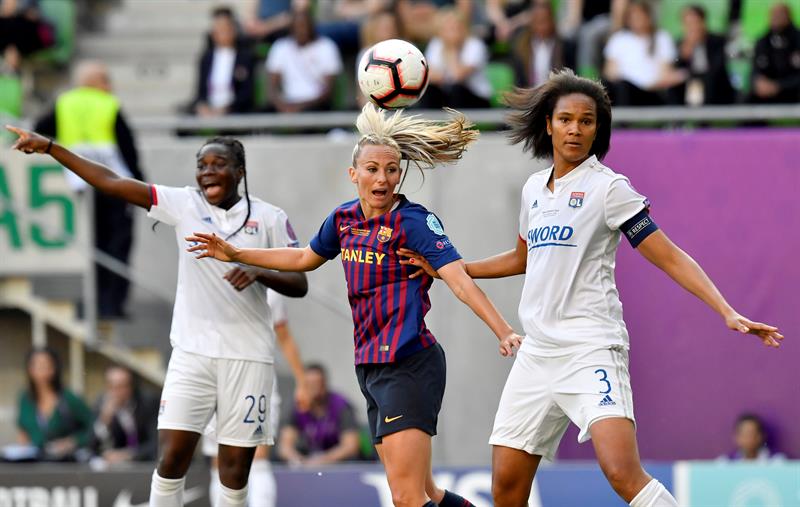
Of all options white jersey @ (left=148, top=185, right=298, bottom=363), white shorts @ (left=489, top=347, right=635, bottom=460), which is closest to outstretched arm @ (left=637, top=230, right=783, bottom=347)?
white shorts @ (left=489, top=347, right=635, bottom=460)

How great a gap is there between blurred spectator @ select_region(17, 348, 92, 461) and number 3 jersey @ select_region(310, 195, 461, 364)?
6377mm

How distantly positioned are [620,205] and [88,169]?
278 cm

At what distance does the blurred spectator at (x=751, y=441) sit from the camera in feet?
37.5

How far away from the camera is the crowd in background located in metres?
12.6

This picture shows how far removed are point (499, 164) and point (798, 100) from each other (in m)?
2.76

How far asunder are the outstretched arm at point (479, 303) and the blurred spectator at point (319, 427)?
527 centimetres

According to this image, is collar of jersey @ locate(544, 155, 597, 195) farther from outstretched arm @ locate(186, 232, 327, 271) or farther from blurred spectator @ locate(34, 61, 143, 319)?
blurred spectator @ locate(34, 61, 143, 319)

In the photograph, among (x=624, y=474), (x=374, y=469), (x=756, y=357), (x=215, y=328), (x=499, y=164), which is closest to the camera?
(x=624, y=474)

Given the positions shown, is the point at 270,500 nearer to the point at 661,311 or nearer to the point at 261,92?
the point at 661,311

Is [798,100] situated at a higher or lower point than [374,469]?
higher

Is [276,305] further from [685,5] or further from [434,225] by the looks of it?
[685,5]

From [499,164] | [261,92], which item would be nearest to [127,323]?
[261,92]

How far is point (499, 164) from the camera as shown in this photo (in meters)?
12.4

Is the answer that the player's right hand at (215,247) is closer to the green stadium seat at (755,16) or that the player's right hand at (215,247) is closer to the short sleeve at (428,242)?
the short sleeve at (428,242)
